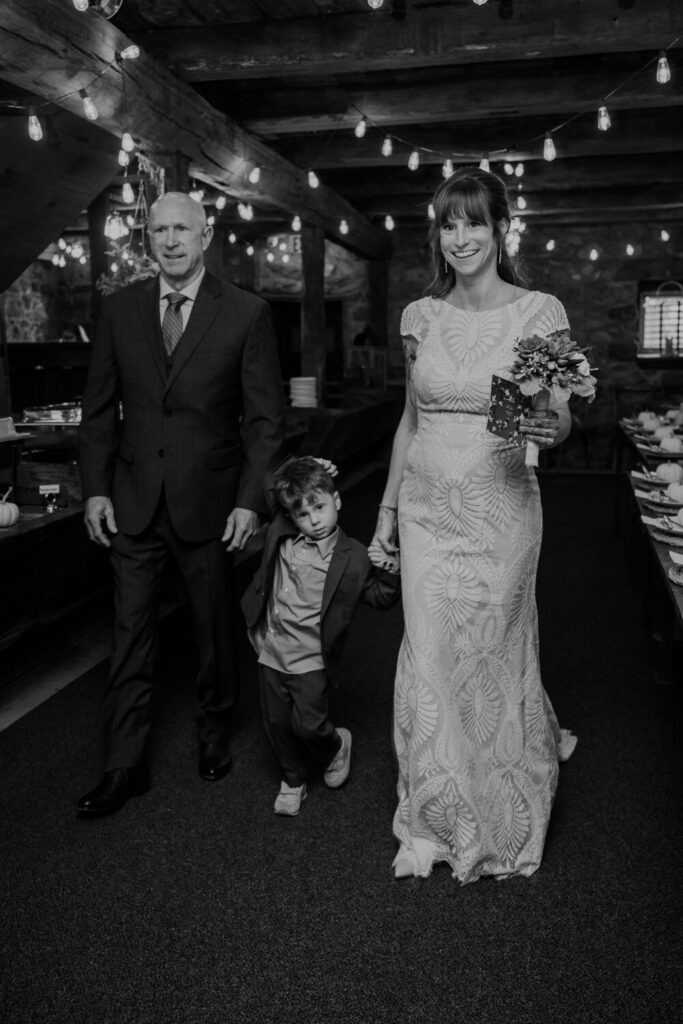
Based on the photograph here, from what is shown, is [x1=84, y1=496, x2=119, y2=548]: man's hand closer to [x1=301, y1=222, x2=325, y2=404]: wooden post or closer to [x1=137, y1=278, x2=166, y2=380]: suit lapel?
[x1=137, y1=278, x2=166, y2=380]: suit lapel

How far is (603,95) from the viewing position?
6.20 meters

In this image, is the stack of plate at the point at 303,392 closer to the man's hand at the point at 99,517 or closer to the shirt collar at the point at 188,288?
the shirt collar at the point at 188,288

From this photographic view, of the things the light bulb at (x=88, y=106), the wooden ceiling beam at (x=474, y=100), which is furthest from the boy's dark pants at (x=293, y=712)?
the wooden ceiling beam at (x=474, y=100)

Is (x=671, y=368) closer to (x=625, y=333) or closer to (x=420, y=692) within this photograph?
(x=625, y=333)

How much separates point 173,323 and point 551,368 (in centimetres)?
131

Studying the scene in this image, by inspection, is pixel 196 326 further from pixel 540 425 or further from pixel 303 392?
pixel 303 392

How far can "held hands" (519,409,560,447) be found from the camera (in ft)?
7.44

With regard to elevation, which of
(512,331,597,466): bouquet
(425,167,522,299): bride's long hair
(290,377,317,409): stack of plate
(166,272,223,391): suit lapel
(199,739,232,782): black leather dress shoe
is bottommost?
(199,739,232,782): black leather dress shoe

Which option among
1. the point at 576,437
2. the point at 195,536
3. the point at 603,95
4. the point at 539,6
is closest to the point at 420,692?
the point at 195,536

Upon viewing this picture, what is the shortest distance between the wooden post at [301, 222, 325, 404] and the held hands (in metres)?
7.08

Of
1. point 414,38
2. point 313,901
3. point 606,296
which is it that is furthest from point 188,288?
point 606,296

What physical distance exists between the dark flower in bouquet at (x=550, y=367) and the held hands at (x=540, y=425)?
0.08 meters

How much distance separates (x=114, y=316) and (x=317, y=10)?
2.90 m

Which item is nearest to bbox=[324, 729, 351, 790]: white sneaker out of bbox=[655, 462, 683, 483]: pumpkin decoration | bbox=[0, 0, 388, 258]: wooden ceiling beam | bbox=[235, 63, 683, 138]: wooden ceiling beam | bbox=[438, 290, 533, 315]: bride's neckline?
bbox=[438, 290, 533, 315]: bride's neckline
